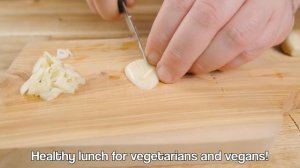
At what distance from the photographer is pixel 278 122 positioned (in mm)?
764

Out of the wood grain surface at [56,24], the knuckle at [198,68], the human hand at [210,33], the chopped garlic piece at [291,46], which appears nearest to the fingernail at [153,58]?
the human hand at [210,33]

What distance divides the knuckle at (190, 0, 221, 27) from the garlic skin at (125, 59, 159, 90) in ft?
0.68

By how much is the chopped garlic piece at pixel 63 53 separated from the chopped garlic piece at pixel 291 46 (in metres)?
0.72

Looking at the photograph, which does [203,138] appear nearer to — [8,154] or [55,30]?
[8,154]

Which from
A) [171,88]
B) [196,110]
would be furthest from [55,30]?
[196,110]

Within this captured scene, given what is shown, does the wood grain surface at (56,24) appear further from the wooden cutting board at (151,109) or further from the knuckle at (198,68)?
the knuckle at (198,68)

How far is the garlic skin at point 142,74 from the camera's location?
0.87 metres

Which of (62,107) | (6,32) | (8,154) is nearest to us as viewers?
(8,154)

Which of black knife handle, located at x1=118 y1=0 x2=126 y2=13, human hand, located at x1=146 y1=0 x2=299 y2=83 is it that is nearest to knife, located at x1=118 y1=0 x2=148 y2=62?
black knife handle, located at x1=118 y1=0 x2=126 y2=13

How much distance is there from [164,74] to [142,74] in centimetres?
7

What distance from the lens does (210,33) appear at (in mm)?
783

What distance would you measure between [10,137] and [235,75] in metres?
0.64

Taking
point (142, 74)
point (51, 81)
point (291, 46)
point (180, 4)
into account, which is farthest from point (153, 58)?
point (291, 46)

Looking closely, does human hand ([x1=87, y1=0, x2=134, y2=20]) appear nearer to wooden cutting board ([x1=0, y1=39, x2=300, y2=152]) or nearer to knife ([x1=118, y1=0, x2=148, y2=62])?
knife ([x1=118, y1=0, x2=148, y2=62])
